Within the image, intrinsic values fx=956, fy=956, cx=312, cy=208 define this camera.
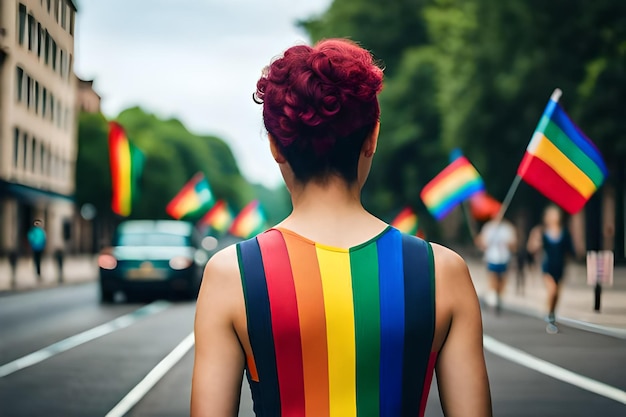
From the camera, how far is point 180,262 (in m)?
16.9

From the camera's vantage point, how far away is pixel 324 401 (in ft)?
5.76

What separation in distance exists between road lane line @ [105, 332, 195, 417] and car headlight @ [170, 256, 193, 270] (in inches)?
225

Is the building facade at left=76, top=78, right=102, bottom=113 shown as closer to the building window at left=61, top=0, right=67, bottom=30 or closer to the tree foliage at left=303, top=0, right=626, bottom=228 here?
the building window at left=61, top=0, right=67, bottom=30

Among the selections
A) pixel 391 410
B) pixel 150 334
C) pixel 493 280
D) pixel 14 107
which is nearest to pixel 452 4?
pixel 493 280

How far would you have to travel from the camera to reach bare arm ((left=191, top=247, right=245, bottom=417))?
172 centimetres

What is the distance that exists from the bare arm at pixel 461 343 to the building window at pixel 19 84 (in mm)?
2926

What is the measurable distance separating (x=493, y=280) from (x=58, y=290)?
1006 centimetres

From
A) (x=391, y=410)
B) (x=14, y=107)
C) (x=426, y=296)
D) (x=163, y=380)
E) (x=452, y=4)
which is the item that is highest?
(x=452, y=4)

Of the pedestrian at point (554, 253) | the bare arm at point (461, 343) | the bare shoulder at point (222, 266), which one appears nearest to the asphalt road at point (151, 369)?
the pedestrian at point (554, 253)

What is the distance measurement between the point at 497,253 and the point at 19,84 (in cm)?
1115

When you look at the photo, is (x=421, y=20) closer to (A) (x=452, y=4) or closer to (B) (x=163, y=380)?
(A) (x=452, y=4)

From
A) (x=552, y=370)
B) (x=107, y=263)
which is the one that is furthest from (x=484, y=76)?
(x=552, y=370)

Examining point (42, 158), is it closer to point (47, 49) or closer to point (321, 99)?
point (47, 49)

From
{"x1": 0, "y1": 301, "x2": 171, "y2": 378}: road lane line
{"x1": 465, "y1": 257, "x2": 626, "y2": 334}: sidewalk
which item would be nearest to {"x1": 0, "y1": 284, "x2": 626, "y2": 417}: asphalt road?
{"x1": 0, "y1": 301, "x2": 171, "y2": 378}: road lane line
